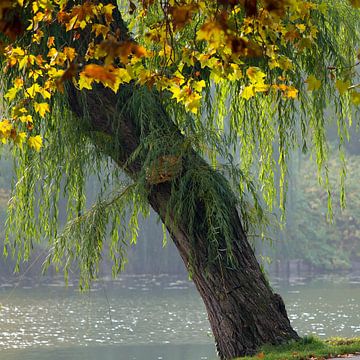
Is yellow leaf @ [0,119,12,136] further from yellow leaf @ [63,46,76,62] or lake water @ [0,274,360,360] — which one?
lake water @ [0,274,360,360]

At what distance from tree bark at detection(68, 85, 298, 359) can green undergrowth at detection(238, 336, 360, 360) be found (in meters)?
0.10

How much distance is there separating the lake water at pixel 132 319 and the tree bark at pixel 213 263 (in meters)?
10.8

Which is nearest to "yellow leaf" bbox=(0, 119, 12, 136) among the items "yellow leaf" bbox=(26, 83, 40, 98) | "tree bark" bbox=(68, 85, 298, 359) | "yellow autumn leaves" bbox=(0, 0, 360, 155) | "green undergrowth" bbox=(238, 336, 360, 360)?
"yellow autumn leaves" bbox=(0, 0, 360, 155)

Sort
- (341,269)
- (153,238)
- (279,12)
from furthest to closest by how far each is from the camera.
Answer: (341,269), (153,238), (279,12)

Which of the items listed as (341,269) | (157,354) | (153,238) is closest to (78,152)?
(157,354)

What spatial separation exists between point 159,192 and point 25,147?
123 cm

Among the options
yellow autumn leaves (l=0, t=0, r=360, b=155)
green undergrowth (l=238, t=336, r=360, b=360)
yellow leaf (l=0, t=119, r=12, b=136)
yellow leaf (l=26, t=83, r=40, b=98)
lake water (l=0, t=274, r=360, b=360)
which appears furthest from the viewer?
lake water (l=0, t=274, r=360, b=360)

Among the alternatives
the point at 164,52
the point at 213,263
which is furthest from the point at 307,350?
the point at 164,52

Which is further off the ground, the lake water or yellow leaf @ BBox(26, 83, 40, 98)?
yellow leaf @ BBox(26, 83, 40, 98)

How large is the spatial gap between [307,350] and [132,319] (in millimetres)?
22148

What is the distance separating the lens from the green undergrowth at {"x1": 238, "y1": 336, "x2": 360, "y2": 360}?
6.71 metres

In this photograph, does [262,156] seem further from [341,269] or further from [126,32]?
[341,269]

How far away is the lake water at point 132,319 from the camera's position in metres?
22.3

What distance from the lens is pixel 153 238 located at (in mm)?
41781
